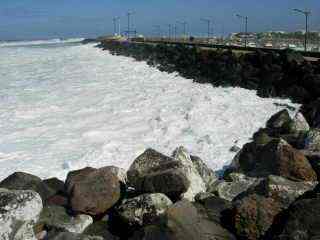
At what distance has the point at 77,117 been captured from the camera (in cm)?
1350

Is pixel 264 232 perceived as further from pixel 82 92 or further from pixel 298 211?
pixel 82 92

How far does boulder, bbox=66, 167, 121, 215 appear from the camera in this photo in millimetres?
5527

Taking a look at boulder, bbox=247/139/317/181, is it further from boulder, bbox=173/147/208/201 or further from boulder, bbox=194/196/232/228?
boulder, bbox=194/196/232/228

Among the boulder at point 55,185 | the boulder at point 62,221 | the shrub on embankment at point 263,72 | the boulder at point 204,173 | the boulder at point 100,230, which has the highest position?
the shrub on embankment at point 263,72

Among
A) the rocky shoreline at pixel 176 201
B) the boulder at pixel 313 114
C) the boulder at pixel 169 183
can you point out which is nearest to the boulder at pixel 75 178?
the rocky shoreline at pixel 176 201

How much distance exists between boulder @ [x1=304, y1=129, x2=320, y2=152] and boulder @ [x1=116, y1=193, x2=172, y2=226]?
2.81 metres

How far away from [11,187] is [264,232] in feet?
10.3

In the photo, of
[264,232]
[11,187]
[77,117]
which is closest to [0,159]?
[11,187]

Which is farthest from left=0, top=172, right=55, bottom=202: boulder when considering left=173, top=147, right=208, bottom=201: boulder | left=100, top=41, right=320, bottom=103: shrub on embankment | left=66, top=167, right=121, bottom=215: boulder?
left=100, top=41, right=320, bottom=103: shrub on embankment

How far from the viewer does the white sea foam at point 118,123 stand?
938 centimetres

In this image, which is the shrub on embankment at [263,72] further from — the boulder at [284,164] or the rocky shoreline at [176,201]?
the boulder at [284,164]

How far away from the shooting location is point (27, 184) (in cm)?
621

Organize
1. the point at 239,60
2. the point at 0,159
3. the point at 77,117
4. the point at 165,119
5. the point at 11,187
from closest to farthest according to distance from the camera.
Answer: the point at 11,187 → the point at 0,159 → the point at 165,119 → the point at 77,117 → the point at 239,60

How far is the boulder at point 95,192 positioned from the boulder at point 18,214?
2.44 ft
